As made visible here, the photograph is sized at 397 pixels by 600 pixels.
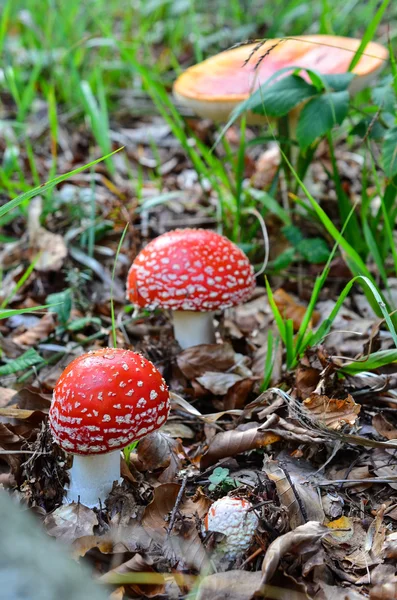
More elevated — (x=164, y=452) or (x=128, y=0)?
(x=128, y=0)

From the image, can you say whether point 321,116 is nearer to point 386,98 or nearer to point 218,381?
point 386,98

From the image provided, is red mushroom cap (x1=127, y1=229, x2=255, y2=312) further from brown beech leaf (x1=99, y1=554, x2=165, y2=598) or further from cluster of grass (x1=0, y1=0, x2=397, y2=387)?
brown beech leaf (x1=99, y1=554, x2=165, y2=598)

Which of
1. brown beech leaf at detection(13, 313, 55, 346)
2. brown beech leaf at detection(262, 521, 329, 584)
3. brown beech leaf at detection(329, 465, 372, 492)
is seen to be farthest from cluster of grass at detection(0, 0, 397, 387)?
brown beech leaf at detection(262, 521, 329, 584)

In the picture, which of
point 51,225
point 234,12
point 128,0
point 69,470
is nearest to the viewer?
point 69,470

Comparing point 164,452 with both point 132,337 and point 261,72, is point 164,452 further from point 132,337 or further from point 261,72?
point 261,72

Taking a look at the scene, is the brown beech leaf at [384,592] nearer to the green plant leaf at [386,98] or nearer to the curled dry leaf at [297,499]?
the curled dry leaf at [297,499]

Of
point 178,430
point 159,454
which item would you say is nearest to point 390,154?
point 178,430

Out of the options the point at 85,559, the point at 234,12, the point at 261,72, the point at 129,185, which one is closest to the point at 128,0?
the point at 234,12
